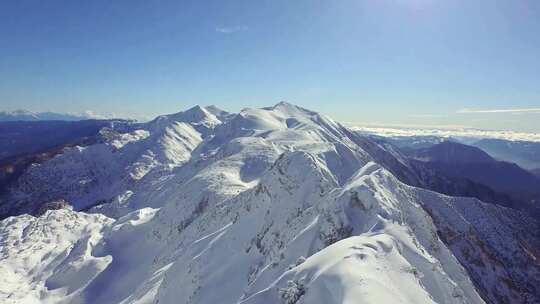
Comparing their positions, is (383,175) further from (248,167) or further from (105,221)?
(105,221)

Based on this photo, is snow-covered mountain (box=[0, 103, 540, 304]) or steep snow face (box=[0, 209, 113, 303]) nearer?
snow-covered mountain (box=[0, 103, 540, 304])

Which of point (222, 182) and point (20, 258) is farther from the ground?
point (222, 182)

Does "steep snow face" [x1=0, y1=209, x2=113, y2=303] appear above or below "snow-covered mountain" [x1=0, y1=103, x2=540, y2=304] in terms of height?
below

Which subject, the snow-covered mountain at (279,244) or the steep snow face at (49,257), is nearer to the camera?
the snow-covered mountain at (279,244)

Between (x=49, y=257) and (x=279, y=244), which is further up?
(x=279, y=244)

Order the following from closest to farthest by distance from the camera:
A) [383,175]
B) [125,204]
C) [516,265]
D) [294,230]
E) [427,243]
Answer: [427,243] < [294,230] < [383,175] < [516,265] < [125,204]

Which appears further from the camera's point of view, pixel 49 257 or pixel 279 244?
pixel 49 257

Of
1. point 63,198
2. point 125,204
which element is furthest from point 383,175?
point 63,198

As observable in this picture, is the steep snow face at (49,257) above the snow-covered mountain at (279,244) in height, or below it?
below
